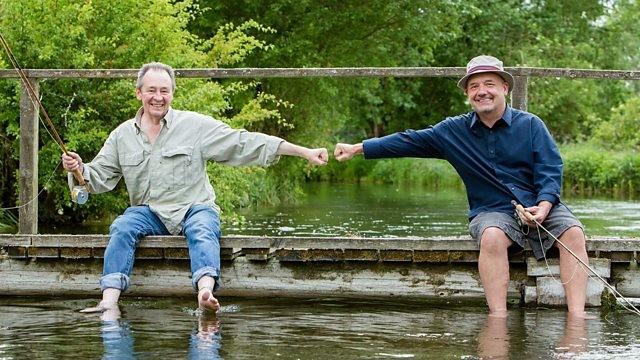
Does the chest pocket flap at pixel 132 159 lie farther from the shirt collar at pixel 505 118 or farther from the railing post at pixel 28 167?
the shirt collar at pixel 505 118

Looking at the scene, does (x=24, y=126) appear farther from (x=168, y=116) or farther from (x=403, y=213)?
(x=403, y=213)

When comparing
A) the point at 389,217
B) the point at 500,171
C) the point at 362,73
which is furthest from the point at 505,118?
the point at 389,217

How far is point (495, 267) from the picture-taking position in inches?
253

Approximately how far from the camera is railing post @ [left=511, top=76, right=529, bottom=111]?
7242 millimetres

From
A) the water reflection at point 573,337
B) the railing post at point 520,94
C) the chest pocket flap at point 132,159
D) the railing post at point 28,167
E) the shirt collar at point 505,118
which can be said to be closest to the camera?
the water reflection at point 573,337

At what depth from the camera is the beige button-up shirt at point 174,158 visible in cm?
677

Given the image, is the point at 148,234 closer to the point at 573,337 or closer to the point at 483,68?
the point at 483,68

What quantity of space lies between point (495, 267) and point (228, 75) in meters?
2.21

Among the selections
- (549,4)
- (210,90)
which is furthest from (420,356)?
(549,4)

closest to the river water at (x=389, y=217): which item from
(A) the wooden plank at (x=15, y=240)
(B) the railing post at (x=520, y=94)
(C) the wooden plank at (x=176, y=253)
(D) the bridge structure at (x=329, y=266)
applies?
(D) the bridge structure at (x=329, y=266)

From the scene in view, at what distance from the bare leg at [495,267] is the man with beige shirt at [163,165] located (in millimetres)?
1177

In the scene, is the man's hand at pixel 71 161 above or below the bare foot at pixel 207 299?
above

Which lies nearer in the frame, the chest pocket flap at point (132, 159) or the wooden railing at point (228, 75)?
the chest pocket flap at point (132, 159)

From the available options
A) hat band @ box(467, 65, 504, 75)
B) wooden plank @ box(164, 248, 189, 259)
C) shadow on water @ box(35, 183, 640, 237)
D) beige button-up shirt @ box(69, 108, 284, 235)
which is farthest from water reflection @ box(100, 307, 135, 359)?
shadow on water @ box(35, 183, 640, 237)
